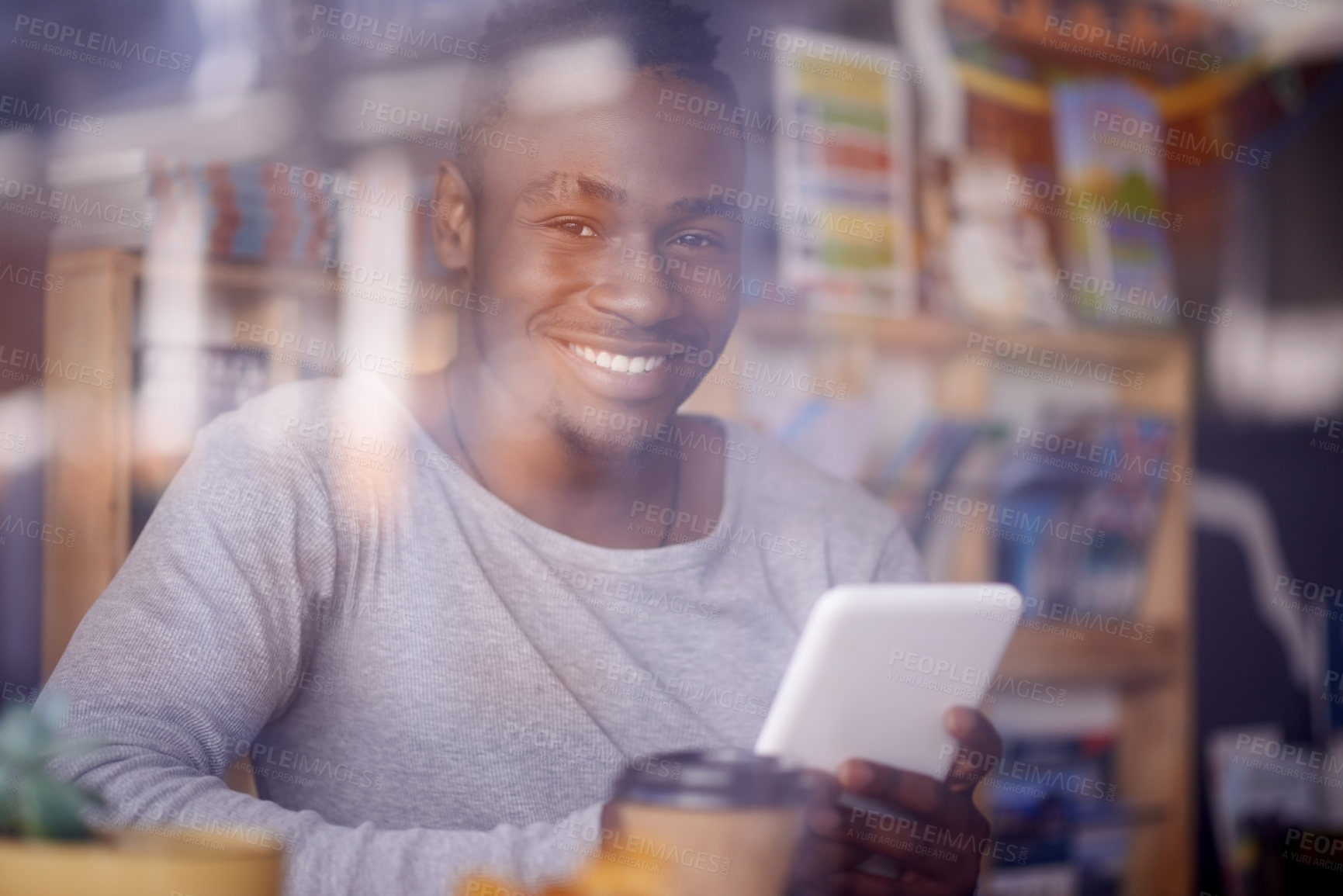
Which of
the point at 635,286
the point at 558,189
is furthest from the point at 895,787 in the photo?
the point at 558,189

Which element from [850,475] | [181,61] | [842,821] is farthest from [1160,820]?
[181,61]

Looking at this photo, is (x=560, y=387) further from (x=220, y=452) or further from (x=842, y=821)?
(x=842, y=821)

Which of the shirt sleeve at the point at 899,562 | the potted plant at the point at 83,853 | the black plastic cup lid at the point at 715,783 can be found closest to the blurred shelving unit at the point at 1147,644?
the shirt sleeve at the point at 899,562

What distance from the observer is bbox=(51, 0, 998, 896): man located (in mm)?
903

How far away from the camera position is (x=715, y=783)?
81 centimetres

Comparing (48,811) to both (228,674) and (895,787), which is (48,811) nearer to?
(228,674)

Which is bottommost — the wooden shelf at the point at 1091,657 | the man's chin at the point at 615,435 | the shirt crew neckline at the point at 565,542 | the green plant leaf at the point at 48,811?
the wooden shelf at the point at 1091,657

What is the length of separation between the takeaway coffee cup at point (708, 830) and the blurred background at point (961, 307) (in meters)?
0.40

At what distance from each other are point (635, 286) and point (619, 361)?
67 millimetres

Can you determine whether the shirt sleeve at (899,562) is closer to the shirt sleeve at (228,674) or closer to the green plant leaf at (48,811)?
the shirt sleeve at (228,674)

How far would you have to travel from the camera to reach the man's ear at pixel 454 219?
3.41 feet

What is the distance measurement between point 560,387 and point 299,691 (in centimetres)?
33

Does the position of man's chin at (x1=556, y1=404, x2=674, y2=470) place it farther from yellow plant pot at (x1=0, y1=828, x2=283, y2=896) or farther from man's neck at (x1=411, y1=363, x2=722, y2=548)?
yellow plant pot at (x1=0, y1=828, x2=283, y2=896)

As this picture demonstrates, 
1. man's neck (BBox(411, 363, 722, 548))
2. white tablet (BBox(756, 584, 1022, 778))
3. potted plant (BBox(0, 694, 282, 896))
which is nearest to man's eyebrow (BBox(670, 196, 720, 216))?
man's neck (BBox(411, 363, 722, 548))
